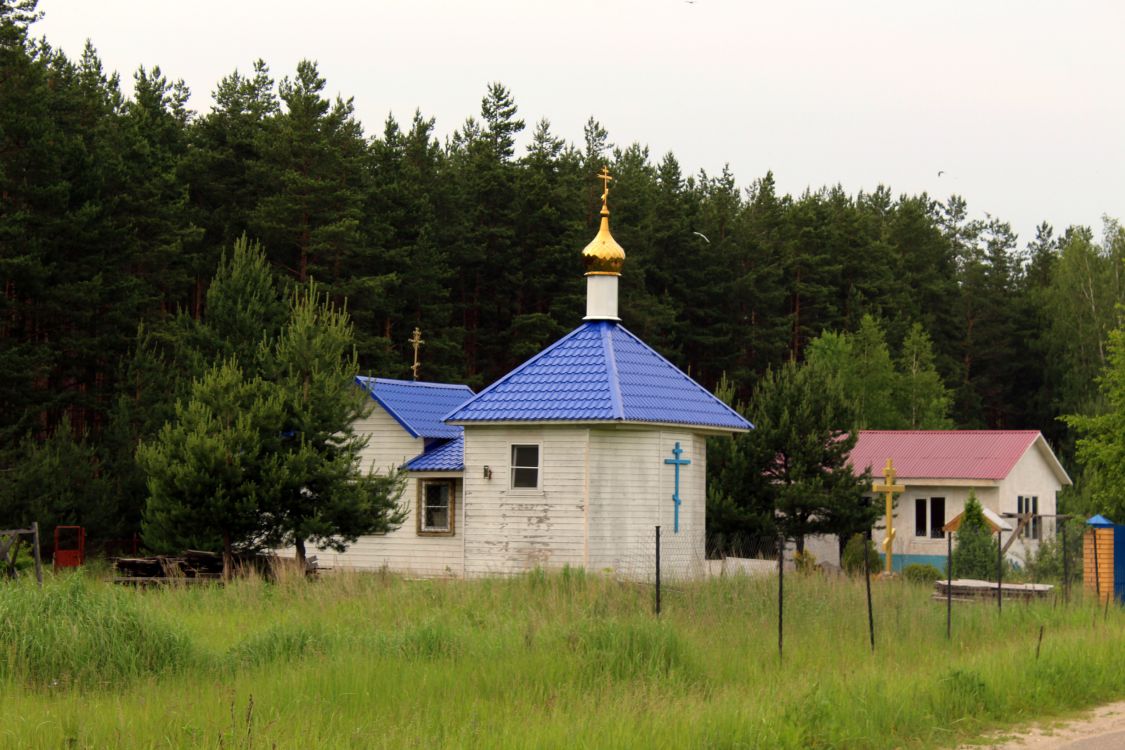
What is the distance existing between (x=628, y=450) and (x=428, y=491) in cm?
557

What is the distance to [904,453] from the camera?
43.4 m

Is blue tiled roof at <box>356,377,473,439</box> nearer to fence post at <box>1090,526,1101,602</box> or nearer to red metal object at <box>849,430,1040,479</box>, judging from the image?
fence post at <box>1090,526,1101,602</box>

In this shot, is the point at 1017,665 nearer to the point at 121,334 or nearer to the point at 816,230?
the point at 121,334

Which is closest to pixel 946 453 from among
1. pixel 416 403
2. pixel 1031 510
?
pixel 1031 510

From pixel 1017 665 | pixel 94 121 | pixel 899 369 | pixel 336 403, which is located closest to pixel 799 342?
pixel 899 369

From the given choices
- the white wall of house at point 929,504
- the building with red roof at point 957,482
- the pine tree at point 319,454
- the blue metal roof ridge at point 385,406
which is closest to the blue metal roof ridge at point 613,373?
the pine tree at point 319,454

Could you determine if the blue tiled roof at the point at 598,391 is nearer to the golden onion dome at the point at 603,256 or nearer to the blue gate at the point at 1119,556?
the golden onion dome at the point at 603,256

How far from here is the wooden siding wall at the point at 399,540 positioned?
1141 inches

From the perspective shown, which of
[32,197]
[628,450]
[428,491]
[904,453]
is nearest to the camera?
[628,450]

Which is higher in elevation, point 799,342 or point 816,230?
point 816,230

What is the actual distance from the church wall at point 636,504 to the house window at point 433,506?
481cm

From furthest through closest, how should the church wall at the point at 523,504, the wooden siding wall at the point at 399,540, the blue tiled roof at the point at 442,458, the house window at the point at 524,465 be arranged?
the wooden siding wall at the point at 399,540, the blue tiled roof at the point at 442,458, the house window at the point at 524,465, the church wall at the point at 523,504

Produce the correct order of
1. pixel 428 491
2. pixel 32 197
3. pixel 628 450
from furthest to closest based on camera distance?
1. pixel 32 197
2. pixel 428 491
3. pixel 628 450

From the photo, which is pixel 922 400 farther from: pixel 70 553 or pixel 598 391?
pixel 70 553
